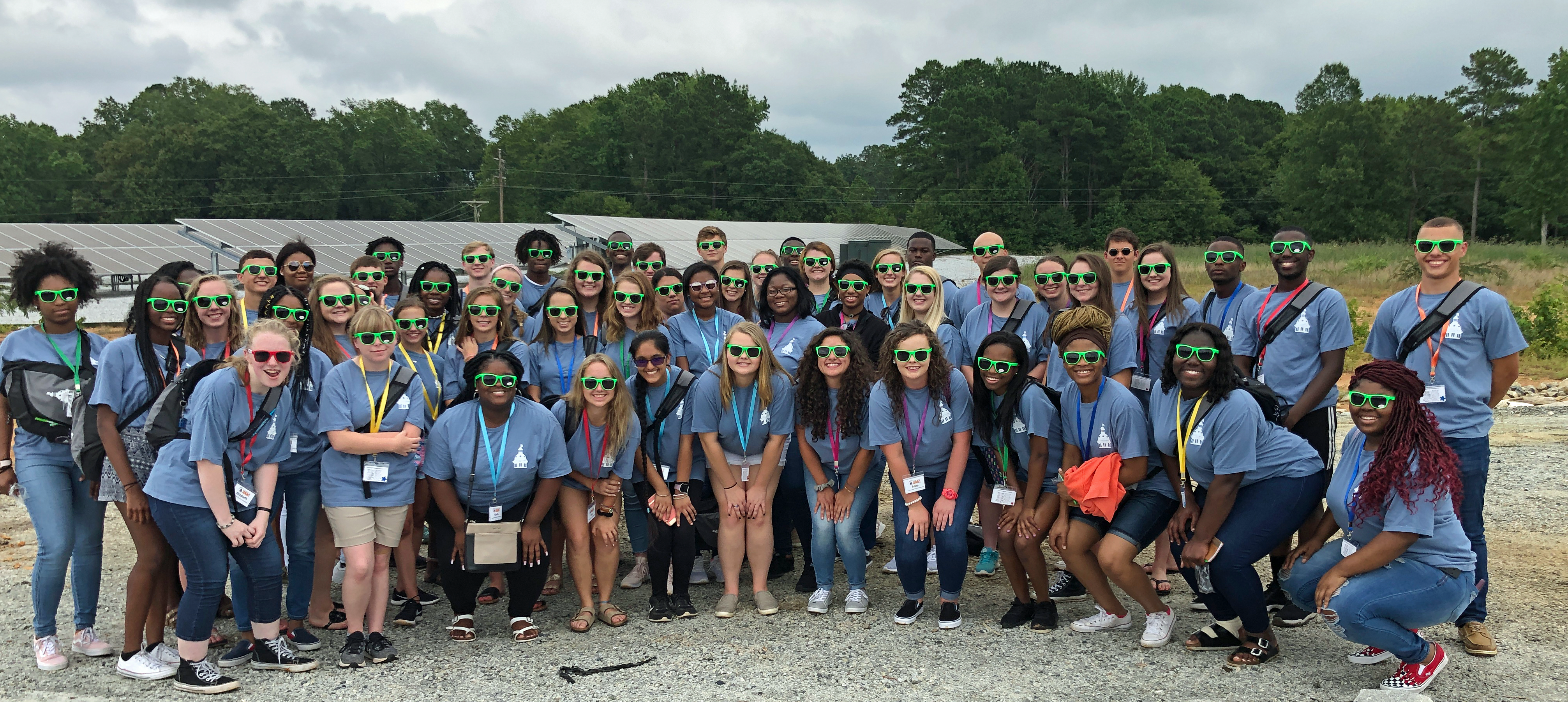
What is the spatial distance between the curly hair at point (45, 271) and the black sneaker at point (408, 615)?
249cm

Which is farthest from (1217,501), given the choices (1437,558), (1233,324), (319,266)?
(319,266)

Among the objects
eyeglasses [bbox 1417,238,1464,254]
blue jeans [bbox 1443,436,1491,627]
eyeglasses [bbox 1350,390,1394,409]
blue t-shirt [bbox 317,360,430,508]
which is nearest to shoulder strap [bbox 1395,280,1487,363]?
eyeglasses [bbox 1417,238,1464,254]

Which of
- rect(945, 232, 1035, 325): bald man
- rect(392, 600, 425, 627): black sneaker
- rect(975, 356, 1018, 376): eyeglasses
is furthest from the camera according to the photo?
rect(945, 232, 1035, 325): bald man

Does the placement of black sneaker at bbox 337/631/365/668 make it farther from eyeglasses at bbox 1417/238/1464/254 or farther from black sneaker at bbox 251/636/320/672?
eyeglasses at bbox 1417/238/1464/254

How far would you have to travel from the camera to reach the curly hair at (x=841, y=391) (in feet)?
19.9

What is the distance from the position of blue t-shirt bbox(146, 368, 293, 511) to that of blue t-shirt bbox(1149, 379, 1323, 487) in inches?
184

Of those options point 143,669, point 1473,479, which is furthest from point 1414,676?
point 143,669

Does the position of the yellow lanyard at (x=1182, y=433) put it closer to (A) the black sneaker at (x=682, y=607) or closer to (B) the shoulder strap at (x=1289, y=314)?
(B) the shoulder strap at (x=1289, y=314)

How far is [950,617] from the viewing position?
231 inches

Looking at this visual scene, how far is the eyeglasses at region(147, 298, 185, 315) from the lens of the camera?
16.9 ft

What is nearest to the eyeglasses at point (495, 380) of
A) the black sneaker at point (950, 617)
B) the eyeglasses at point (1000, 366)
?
the eyeglasses at point (1000, 366)

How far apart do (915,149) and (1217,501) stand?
76219 mm

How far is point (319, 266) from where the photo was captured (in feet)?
77.7

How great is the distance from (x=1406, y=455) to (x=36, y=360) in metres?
6.83
